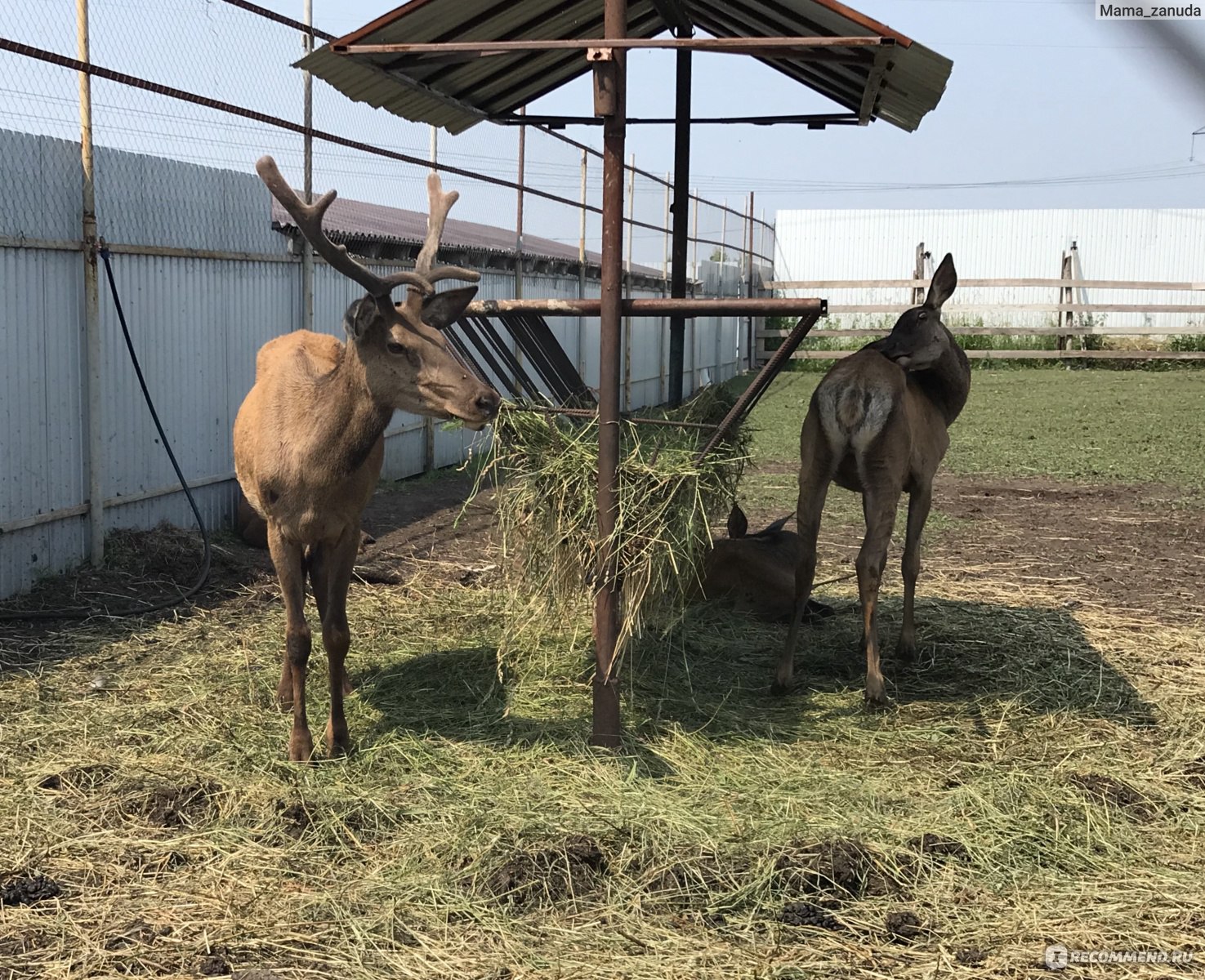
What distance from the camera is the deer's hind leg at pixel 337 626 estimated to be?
17.5ft

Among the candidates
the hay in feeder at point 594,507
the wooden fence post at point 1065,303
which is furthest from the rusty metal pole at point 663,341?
the hay in feeder at point 594,507

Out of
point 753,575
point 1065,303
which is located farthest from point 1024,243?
point 753,575

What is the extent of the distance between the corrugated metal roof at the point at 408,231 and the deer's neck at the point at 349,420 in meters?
5.38

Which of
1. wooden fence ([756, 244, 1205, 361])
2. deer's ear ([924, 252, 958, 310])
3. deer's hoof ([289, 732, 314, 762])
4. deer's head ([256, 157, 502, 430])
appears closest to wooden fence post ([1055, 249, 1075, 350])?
wooden fence ([756, 244, 1205, 361])

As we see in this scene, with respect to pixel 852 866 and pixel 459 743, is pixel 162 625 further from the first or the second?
pixel 852 866

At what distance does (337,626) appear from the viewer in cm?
559

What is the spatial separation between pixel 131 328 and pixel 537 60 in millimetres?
3473

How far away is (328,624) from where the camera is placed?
5.59m

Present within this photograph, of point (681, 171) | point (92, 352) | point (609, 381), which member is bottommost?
point (609, 381)

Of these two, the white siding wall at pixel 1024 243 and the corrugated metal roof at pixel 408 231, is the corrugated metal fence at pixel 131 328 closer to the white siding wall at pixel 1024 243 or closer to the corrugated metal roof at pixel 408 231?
the corrugated metal roof at pixel 408 231

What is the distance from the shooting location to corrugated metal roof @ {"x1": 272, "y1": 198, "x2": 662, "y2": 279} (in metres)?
11.1

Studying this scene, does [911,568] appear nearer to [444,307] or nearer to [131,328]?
[444,307]

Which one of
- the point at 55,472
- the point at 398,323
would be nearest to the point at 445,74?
the point at 398,323

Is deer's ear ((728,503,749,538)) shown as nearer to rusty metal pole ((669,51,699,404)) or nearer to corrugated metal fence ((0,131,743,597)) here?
rusty metal pole ((669,51,699,404))
